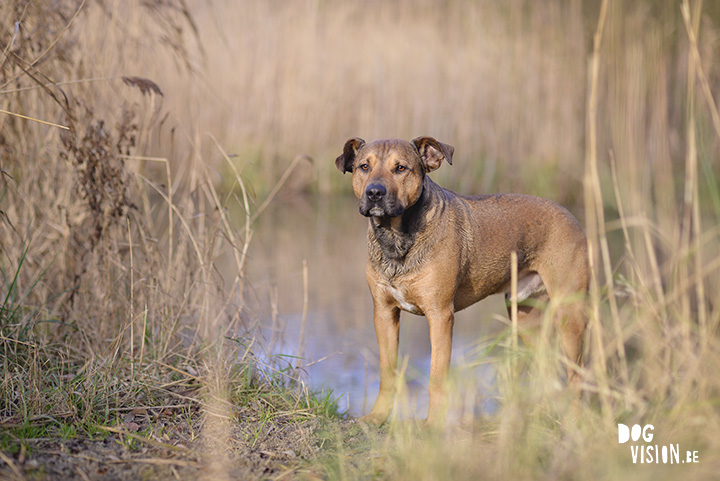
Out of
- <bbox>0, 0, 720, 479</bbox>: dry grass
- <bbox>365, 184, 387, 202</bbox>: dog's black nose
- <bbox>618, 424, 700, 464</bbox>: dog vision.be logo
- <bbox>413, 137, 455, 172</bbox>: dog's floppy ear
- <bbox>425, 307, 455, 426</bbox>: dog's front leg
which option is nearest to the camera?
<bbox>618, 424, 700, 464</bbox>: dog vision.be logo

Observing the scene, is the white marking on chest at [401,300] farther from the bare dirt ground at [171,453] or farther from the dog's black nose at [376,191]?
the bare dirt ground at [171,453]

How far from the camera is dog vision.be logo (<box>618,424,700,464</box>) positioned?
2.99m

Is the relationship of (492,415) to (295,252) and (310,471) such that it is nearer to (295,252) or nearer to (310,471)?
(310,471)

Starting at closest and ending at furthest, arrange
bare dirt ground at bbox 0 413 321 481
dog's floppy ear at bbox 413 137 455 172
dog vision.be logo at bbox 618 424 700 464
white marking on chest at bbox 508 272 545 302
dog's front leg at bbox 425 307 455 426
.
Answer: dog vision.be logo at bbox 618 424 700 464
bare dirt ground at bbox 0 413 321 481
dog's front leg at bbox 425 307 455 426
dog's floppy ear at bbox 413 137 455 172
white marking on chest at bbox 508 272 545 302

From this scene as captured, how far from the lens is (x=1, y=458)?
3.04 metres

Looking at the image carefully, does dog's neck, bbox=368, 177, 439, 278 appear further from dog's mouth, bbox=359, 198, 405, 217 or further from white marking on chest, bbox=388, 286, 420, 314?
dog's mouth, bbox=359, 198, 405, 217

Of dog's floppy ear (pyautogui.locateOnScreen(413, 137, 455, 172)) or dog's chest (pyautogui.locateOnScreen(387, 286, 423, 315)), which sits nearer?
dog's chest (pyautogui.locateOnScreen(387, 286, 423, 315))

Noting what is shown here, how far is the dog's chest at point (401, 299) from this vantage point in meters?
4.44

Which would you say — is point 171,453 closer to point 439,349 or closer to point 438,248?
point 439,349

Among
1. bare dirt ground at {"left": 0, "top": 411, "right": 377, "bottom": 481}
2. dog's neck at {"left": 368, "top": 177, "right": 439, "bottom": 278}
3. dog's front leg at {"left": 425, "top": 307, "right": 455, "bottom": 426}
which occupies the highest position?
dog's neck at {"left": 368, "top": 177, "right": 439, "bottom": 278}

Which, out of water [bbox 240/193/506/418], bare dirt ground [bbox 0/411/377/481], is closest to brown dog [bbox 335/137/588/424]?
water [bbox 240/193/506/418]

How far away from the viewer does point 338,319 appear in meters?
6.70

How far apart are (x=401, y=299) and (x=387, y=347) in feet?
1.06

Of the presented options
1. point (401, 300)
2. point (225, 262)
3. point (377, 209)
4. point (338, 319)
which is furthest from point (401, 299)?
point (225, 262)
